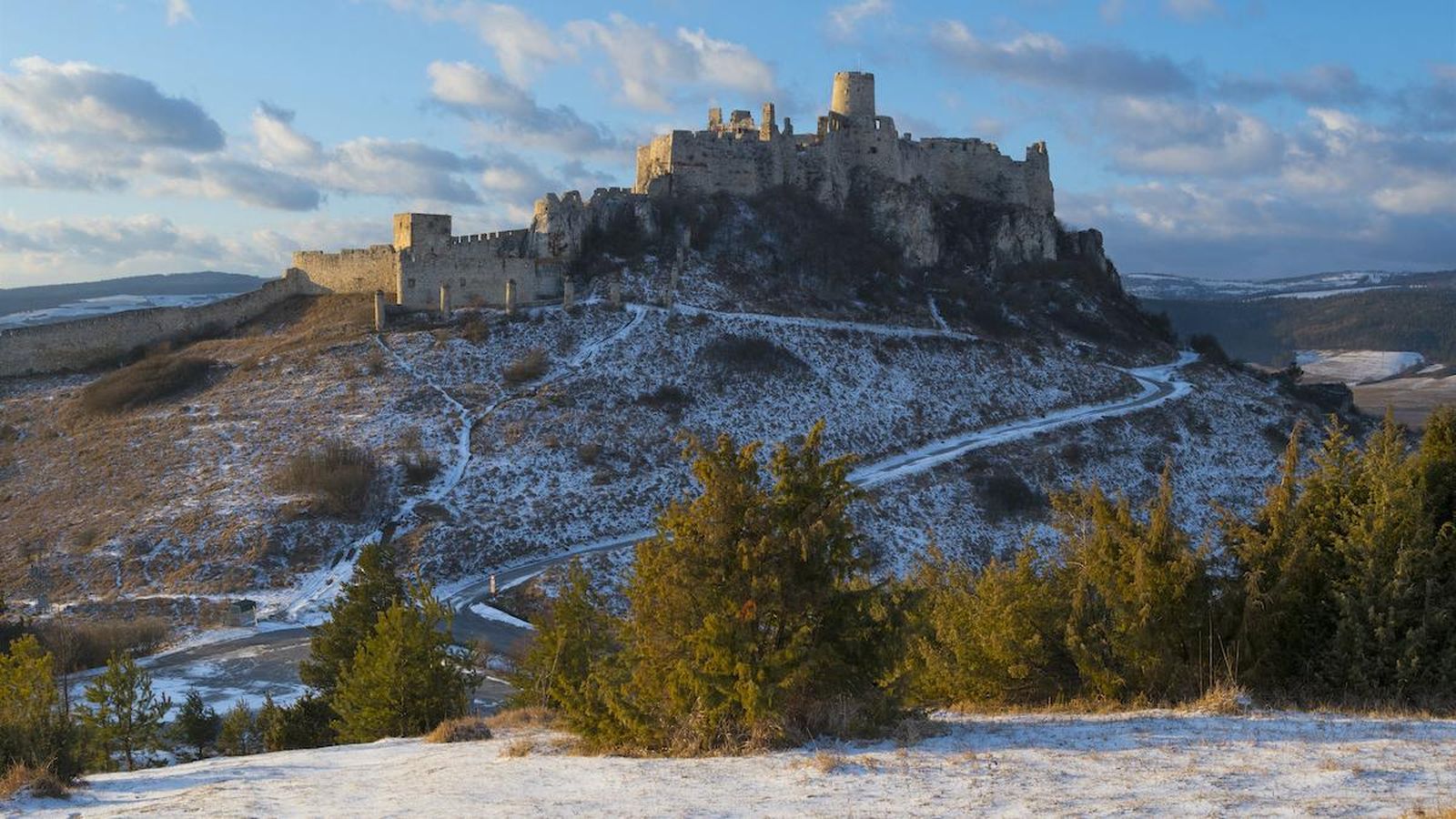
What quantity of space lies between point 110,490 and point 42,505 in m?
2.19

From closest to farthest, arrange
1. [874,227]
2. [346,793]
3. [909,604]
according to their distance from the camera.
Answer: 1. [346,793]
2. [909,604]
3. [874,227]

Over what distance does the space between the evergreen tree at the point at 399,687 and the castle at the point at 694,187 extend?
37981 mm

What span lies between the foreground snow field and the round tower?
203ft

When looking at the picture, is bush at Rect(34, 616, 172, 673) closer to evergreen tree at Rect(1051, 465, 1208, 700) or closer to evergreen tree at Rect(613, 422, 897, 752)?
evergreen tree at Rect(613, 422, 897, 752)

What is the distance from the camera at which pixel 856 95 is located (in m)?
71.8

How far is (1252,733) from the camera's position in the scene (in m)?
11.9

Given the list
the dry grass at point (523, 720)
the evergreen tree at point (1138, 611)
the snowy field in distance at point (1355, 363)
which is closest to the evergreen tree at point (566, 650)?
the dry grass at point (523, 720)

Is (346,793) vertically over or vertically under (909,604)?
under

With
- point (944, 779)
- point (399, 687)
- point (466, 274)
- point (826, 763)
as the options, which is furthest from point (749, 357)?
point (944, 779)

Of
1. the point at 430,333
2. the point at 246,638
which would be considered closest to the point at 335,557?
the point at 246,638

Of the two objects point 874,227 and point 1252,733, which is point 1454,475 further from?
point 874,227

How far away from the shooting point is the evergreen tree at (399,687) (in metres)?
18.5

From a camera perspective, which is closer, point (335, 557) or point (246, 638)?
point (246, 638)

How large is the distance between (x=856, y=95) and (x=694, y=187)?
43.8 feet
